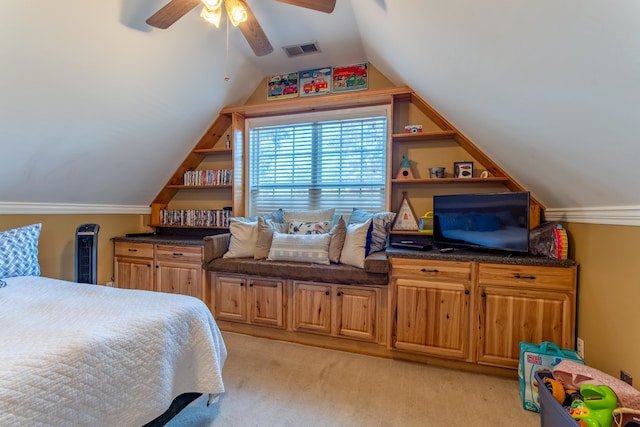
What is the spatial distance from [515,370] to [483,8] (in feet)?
7.57

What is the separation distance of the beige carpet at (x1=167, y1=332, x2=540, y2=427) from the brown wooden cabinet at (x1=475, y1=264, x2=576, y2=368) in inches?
10.0

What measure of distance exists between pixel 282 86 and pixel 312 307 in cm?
242

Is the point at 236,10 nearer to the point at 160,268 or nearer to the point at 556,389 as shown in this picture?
the point at 160,268

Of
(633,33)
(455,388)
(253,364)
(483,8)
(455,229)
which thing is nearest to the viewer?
(633,33)

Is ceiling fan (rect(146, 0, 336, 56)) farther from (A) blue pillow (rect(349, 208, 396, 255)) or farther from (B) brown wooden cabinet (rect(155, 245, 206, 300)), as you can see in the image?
(B) brown wooden cabinet (rect(155, 245, 206, 300))

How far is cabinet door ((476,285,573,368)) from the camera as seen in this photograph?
2.01 meters

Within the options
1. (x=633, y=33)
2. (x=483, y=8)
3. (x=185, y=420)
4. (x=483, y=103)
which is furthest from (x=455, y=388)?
(x=483, y=8)

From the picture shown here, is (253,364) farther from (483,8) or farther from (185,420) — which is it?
(483,8)

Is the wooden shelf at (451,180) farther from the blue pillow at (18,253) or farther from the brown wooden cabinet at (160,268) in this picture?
the blue pillow at (18,253)

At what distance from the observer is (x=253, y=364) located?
2293mm

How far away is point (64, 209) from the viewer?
2.87 metres

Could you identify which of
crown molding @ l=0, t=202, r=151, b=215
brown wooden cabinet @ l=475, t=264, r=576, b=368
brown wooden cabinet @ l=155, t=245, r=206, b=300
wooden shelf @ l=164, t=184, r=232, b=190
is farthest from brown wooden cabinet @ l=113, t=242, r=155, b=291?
brown wooden cabinet @ l=475, t=264, r=576, b=368

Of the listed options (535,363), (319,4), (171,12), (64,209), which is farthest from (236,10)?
(535,363)

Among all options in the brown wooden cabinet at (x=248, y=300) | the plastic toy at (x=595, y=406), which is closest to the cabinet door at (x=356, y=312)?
the brown wooden cabinet at (x=248, y=300)
